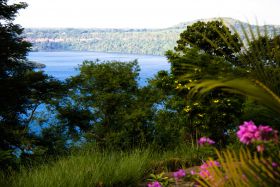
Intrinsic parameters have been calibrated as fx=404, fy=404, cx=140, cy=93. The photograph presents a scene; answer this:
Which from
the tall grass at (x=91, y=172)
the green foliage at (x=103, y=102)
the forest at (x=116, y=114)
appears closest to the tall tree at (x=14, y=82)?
the forest at (x=116, y=114)

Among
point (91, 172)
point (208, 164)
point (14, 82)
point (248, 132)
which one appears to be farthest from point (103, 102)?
point (248, 132)

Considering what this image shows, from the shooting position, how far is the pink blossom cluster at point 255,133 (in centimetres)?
228

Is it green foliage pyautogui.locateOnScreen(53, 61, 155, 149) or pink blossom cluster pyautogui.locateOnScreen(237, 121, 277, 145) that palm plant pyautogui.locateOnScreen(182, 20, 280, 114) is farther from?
green foliage pyautogui.locateOnScreen(53, 61, 155, 149)

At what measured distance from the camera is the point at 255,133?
2316mm

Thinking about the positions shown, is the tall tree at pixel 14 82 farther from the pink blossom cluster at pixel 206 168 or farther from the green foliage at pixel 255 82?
the green foliage at pixel 255 82

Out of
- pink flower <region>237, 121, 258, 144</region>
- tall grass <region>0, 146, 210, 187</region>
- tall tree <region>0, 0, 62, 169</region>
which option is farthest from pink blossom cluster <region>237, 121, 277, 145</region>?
tall tree <region>0, 0, 62, 169</region>

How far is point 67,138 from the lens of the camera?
17578 millimetres

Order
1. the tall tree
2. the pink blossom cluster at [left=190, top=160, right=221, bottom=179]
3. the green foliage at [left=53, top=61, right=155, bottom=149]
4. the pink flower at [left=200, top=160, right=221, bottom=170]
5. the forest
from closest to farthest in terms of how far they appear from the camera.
Result: the pink flower at [left=200, top=160, right=221, bottom=170], the pink blossom cluster at [left=190, top=160, right=221, bottom=179], the forest, the tall tree, the green foliage at [left=53, top=61, right=155, bottom=149]

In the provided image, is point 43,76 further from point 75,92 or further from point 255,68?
point 255,68

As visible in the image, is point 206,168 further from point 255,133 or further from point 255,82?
point 255,82

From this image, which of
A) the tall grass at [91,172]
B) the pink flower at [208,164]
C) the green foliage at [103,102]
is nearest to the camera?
the pink flower at [208,164]

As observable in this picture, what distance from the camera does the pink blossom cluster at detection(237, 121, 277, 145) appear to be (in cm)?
228

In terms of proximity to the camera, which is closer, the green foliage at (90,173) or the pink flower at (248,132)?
the pink flower at (248,132)

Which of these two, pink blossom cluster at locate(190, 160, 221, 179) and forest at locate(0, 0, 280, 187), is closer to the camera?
pink blossom cluster at locate(190, 160, 221, 179)
